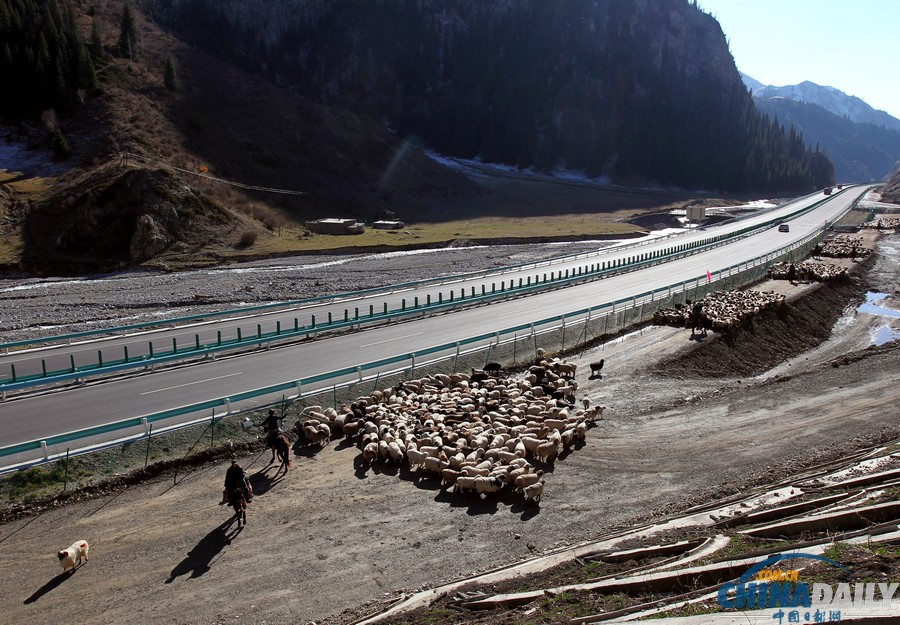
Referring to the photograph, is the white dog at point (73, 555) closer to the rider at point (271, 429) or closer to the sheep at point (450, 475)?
the rider at point (271, 429)

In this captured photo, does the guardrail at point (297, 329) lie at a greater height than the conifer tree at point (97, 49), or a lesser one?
lesser

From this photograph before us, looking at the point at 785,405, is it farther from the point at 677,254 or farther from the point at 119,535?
the point at 677,254

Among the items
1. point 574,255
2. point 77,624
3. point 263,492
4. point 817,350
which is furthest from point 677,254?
point 77,624

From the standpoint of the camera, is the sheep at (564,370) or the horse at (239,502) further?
the sheep at (564,370)

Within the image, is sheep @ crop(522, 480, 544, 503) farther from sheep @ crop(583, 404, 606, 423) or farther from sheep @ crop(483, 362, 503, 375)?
sheep @ crop(483, 362, 503, 375)

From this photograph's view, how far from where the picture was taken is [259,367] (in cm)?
2816

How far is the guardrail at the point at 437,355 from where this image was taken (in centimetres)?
1831

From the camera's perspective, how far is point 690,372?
30.7m

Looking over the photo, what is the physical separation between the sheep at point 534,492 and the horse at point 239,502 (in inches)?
274

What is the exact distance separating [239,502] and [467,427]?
750 centimetres

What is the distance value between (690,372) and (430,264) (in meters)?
38.3

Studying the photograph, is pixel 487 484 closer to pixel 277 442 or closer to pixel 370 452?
pixel 370 452

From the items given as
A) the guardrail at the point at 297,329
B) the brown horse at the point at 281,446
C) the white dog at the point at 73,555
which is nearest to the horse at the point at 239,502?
the brown horse at the point at 281,446

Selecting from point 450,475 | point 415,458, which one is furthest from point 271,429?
point 450,475
